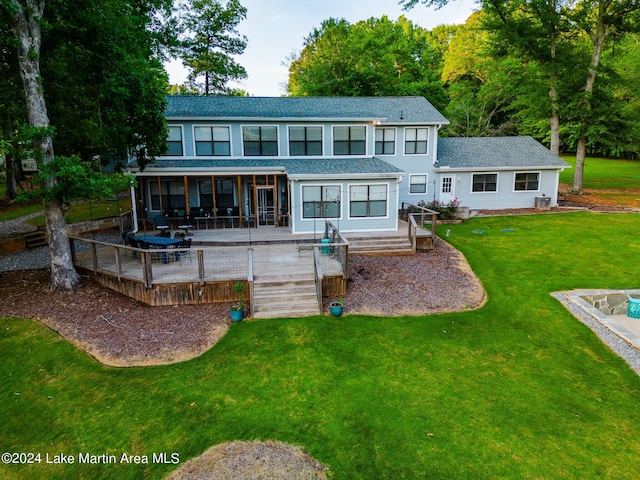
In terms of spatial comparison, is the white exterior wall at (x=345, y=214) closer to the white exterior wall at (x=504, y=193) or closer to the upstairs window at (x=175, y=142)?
the upstairs window at (x=175, y=142)

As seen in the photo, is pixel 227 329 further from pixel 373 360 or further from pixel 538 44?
pixel 538 44

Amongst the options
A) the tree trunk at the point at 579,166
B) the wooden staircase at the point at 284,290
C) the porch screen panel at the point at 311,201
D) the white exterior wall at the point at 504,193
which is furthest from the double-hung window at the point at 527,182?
the wooden staircase at the point at 284,290

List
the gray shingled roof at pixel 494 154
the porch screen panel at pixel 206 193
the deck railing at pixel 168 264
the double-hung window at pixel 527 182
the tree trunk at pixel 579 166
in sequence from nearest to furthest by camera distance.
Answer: the deck railing at pixel 168 264, the porch screen panel at pixel 206 193, the gray shingled roof at pixel 494 154, the double-hung window at pixel 527 182, the tree trunk at pixel 579 166

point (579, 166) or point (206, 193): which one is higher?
point (579, 166)

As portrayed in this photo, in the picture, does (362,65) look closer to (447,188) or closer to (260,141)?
(447,188)

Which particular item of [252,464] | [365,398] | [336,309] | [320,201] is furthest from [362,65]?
[252,464]

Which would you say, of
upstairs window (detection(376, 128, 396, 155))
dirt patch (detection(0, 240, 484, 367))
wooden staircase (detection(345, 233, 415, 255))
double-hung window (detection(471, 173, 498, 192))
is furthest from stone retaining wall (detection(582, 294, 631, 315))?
upstairs window (detection(376, 128, 396, 155))

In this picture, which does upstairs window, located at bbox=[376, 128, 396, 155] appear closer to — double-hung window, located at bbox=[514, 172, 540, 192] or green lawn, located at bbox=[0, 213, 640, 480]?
double-hung window, located at bbox=[514, 172, 540, 192]
